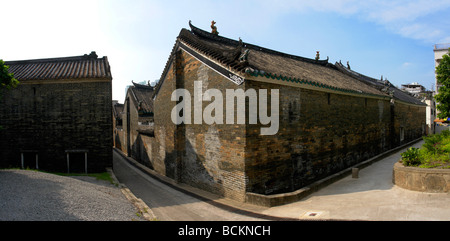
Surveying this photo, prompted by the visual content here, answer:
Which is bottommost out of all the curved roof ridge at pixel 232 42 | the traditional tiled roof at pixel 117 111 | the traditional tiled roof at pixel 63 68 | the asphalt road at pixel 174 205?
the asphalt road at pixel 174 205

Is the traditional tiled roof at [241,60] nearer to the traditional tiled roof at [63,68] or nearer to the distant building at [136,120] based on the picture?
the traditional tiled roof at [63,68]

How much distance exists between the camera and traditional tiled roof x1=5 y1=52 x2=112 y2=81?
1356cm

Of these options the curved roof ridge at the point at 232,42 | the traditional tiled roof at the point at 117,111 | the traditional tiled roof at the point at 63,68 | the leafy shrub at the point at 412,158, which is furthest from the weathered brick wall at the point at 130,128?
the leafy shrub at the point at 412,158

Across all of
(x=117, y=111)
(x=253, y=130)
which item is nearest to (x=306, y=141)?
(x=253, y=130)

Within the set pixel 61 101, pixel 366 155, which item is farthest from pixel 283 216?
pixel 61 101

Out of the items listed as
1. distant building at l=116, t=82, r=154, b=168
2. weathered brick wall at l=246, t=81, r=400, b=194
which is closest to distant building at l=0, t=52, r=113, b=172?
distant building at l=116, t=82, r=154, b=168

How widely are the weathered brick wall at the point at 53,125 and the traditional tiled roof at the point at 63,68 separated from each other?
48 centimetres

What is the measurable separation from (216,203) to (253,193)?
149cm

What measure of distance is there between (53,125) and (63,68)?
3674 millimetres

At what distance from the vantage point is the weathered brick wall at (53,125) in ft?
44.4

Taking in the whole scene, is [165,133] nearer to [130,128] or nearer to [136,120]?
[136,120]

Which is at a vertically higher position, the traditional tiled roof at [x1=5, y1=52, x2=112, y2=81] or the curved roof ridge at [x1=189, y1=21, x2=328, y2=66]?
the curved roof ridge at [x1=189, y1=21, x2=328, y2=66]

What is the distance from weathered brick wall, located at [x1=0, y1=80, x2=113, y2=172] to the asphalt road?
2.95m

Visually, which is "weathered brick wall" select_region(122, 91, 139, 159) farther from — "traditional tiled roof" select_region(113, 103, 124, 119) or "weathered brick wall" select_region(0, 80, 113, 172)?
"weathered brick wall" select_region(0, 80, 113, 172)
